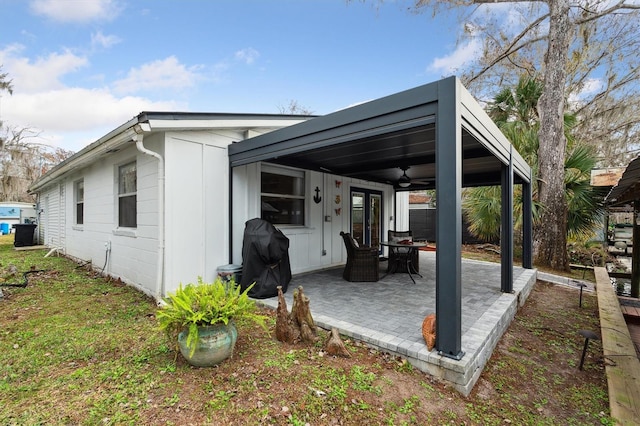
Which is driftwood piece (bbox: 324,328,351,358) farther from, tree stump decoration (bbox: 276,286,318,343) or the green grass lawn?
tree stump decoration (bbox: 276,286,318,343)

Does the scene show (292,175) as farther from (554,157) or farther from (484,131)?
(554,157)

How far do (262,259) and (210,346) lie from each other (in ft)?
6.56

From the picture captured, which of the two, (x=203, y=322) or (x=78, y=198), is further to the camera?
(x=78, y=198)

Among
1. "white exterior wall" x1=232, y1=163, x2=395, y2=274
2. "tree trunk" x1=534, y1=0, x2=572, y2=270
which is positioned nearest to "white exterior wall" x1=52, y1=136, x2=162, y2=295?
"white exterior wall" x1=232, y1=163, x2=395, y2=274

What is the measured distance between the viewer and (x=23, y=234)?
1177 cm

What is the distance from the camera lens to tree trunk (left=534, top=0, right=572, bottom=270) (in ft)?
25.2

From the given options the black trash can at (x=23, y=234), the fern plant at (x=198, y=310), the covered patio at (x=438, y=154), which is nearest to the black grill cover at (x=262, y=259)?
the covered patio at (x=438, y=154)

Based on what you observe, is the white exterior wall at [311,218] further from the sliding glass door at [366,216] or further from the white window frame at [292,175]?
the sliding glass door at [366,216]

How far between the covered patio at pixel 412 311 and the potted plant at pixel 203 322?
120 cm

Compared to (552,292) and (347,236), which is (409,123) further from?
(552,292)

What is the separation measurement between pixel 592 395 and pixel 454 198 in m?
2.11

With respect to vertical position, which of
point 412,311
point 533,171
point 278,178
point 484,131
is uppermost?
point 533,171

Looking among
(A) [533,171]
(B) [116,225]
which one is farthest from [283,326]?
(A) [533,171]

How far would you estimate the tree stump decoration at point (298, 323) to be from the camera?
312 centimetres
